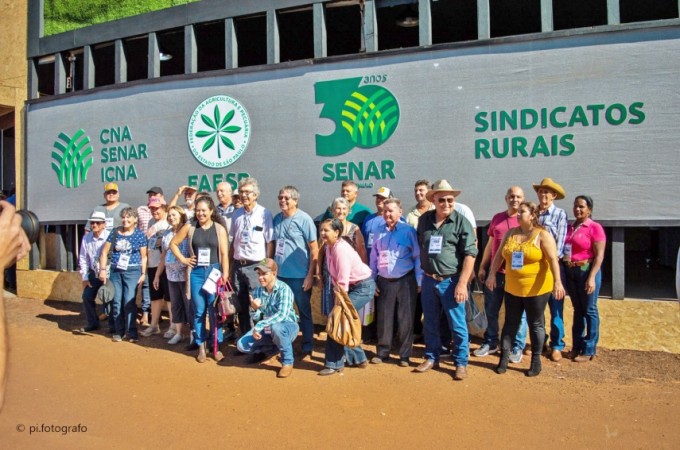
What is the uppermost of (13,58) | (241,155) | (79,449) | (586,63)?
(13,58)

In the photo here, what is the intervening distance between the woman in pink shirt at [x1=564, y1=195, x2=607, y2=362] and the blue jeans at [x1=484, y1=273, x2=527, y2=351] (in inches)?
21.8

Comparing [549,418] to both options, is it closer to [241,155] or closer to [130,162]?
[241,155]

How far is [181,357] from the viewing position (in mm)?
6836

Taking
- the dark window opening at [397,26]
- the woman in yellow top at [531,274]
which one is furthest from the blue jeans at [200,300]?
the dark window opening at [397,26]

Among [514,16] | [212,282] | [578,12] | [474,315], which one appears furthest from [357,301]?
[578,12]

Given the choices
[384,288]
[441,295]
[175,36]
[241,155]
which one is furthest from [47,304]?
[441,295]

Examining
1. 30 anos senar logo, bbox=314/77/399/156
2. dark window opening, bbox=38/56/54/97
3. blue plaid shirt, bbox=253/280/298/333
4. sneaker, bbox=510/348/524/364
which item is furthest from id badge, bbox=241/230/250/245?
dark window opening, bbox=38/56/54/97

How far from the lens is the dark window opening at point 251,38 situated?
1010 cm

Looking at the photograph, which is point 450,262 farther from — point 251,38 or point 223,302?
point 251,38

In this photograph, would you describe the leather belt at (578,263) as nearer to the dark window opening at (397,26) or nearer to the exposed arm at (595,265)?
the exposed arm at (595,265)

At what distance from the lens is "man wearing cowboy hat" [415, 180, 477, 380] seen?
19.4 feet

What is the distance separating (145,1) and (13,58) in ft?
8.77

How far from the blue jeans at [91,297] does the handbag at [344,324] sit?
Answer: 12.5 feet

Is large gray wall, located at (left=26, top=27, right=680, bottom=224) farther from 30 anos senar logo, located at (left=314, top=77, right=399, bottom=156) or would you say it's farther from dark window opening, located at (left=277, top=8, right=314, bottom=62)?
dark window opening, located at (left=277, top=8, right=314, bottom=62)
